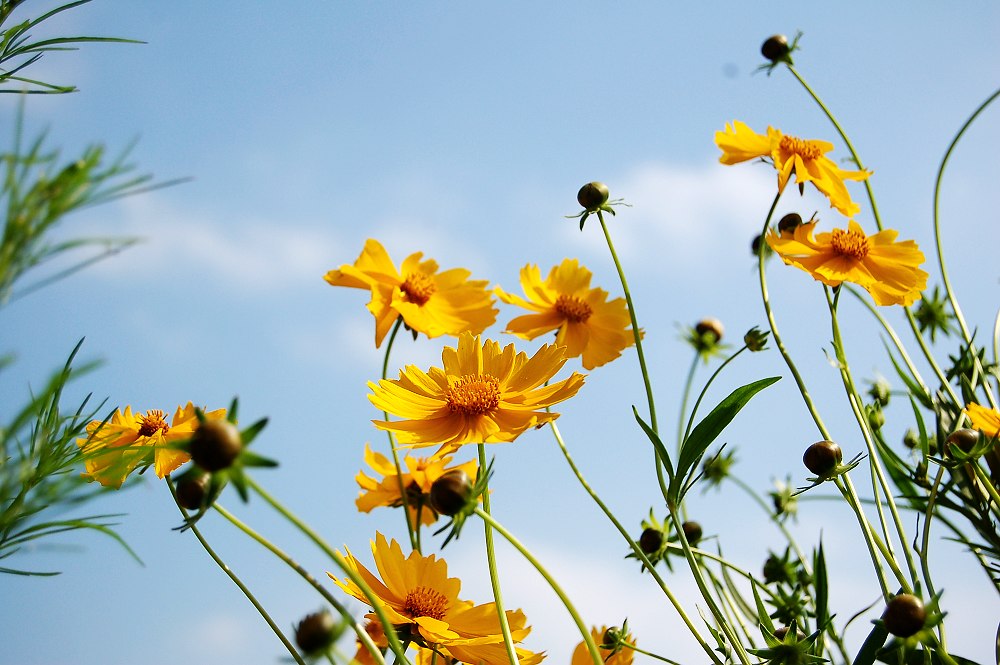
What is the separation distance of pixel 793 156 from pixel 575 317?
41 centimetres

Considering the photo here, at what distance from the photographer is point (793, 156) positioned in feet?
3.62

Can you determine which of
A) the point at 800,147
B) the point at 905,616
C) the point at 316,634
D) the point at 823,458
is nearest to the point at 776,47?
the point at 800,147

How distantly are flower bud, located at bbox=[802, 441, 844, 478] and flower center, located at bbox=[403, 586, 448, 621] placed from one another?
405mm

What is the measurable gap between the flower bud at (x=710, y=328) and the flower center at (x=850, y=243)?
0.35 meters

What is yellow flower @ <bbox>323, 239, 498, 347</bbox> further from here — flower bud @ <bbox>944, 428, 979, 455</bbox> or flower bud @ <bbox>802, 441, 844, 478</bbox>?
flower bud @ <bbox>944, 428, 979, 455</bbox>

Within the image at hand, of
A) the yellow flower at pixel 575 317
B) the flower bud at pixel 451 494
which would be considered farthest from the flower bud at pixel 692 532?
the flower bud at pixel 451 494

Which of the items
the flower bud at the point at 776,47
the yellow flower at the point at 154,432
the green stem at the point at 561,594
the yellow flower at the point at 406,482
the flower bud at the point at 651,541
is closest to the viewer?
the green stem at the point at 561,594

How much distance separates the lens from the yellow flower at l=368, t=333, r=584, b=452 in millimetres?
837

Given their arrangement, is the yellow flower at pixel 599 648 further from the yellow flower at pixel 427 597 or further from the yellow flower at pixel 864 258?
the yellow flower at pixel 864 258

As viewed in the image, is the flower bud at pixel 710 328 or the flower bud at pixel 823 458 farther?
the flower bud at pixel 710 328

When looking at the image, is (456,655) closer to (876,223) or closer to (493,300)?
(493,300)

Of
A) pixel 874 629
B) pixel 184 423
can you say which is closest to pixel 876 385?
pixel 874 629

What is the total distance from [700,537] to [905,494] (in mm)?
277

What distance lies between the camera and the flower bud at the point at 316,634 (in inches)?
17.4
